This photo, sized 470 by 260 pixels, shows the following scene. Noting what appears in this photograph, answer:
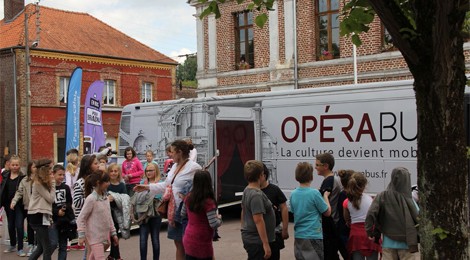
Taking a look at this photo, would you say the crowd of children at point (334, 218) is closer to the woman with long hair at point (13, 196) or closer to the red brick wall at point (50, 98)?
the woman with long hair at point (13, 196)

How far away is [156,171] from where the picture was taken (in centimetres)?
877

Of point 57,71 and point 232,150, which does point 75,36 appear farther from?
point 232,150

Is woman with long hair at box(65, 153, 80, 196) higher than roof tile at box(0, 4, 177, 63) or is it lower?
lower

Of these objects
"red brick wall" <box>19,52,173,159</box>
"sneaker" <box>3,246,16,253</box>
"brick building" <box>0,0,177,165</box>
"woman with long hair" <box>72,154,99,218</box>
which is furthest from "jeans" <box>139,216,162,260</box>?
"red brick wall" <box>19,52,173,159</box>

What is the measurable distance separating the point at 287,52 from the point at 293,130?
29.8 ft

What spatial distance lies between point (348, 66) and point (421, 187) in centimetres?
1698

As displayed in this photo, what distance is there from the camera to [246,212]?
6.18m

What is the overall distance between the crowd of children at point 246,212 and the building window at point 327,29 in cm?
1314

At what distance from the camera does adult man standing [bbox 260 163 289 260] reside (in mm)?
6336

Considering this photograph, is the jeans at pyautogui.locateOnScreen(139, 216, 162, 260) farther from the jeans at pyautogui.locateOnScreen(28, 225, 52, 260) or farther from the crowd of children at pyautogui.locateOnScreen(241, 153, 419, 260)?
the crowd of children at pyautogui.locateOnScreen(241, 153, 419, 260)

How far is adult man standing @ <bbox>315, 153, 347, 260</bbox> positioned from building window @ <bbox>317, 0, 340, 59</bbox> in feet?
45.3

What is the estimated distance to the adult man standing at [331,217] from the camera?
6.96 meters

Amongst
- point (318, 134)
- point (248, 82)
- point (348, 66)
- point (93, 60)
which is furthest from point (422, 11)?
point (93, 60)

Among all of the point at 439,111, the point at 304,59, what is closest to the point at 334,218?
the point at 439,111
